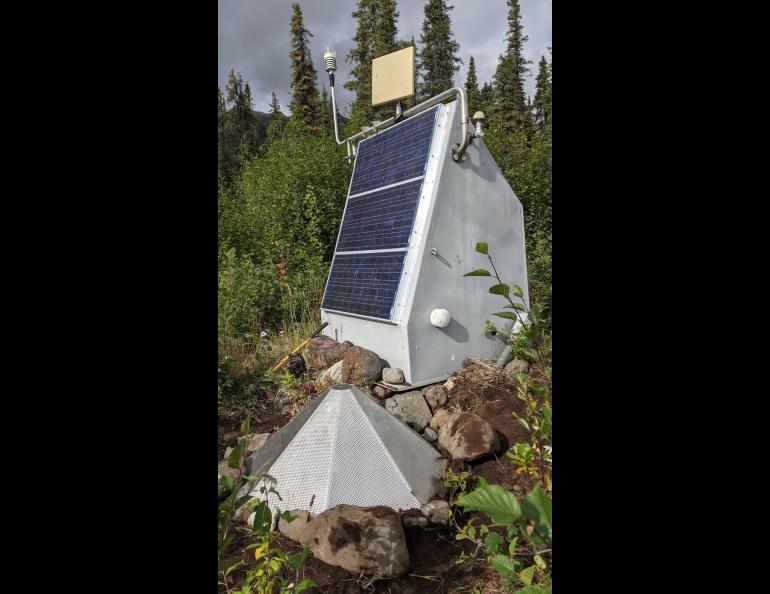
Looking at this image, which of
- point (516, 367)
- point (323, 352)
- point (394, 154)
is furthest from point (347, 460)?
point (394, 154)

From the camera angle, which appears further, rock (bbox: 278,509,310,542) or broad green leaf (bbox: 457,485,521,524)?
rock (bbox: 278,509,310,542)

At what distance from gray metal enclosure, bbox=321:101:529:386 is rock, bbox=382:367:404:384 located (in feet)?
0.17

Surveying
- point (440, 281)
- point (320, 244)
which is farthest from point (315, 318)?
point (440, 281)

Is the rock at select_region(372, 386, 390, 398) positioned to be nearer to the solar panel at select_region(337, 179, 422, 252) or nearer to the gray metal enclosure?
the gray metal enclosure

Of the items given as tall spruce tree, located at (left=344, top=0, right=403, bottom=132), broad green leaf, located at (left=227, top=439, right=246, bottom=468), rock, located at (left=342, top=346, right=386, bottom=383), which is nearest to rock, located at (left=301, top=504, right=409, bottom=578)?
broad green leaf, located at (left=227, top=439, right=246, bottom=468)

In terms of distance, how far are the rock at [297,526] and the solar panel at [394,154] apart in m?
3.16

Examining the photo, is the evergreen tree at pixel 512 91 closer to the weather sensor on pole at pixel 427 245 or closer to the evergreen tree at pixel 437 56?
the evergreen tree at pixel 437 56

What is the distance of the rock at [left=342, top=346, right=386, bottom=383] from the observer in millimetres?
4094

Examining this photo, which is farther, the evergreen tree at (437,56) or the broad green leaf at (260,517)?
the evergreen tree at (437,56)

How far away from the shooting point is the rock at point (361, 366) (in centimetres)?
409

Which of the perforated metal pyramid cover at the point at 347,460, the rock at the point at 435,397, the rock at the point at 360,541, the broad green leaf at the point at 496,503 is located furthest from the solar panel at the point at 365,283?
the broad green leaf at the point at 496,503

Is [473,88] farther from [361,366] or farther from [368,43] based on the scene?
[361,366]
